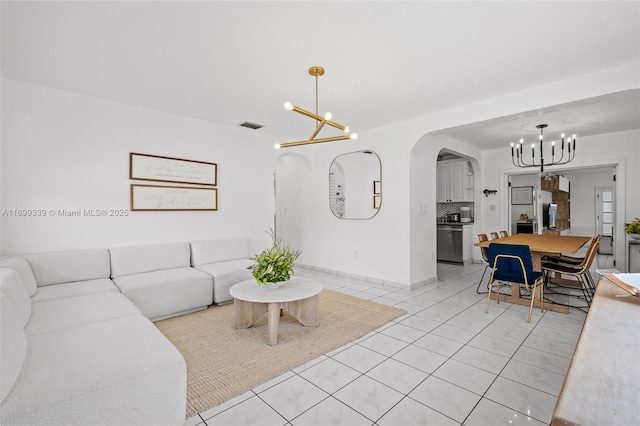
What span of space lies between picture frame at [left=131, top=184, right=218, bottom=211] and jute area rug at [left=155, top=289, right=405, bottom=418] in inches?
57.1

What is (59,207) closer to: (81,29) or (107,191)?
(107,191)

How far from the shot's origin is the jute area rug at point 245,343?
2084mm

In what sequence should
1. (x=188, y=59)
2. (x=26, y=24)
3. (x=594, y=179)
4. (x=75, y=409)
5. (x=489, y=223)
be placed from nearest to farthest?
(x=75, y=409) < (x=26, y=24) < (x=188, y=59) < (x=489, y=223) < (x=594, y=179)

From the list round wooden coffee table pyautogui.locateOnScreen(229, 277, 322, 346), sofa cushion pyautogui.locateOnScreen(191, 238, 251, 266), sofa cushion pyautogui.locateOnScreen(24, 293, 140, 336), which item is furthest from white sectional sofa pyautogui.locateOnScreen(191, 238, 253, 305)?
sofa cushion pyautogui.locateOnScreen(24, 293, 140, 336)

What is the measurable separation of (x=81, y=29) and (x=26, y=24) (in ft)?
1.10

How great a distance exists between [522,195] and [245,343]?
7980 mm

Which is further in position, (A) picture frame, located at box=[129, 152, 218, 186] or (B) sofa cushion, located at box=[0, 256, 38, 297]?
(A) picture frame, located at box=[129, 152, 218, 186]

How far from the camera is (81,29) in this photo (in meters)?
2.14

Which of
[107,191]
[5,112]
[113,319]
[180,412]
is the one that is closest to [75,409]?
[180,412]

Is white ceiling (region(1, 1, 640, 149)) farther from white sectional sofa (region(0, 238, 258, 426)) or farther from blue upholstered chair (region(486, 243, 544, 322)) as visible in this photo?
white sectional sofa (region(0, 238, 258, 426))

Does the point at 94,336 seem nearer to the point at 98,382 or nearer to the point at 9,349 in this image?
the point at 9,349

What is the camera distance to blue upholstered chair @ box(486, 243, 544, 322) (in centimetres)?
328

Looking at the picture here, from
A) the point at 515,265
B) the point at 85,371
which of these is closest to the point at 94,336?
the point at 85,371

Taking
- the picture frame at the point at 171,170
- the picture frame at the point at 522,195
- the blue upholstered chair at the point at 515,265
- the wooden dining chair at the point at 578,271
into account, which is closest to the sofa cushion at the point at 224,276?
the picture frame at the point at 171,170
